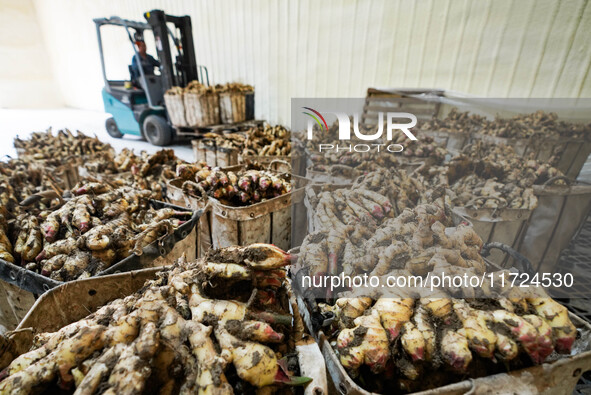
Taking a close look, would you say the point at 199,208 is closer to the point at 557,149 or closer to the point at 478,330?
the point at 478,330

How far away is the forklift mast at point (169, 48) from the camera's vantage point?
5699mm

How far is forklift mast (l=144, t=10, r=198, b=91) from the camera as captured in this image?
5.70 m

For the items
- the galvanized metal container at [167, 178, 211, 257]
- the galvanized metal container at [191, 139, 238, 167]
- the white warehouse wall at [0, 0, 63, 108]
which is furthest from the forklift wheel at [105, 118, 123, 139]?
the white warehouse wall at [0, 0, 63, 108]

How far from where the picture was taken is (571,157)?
2975mm

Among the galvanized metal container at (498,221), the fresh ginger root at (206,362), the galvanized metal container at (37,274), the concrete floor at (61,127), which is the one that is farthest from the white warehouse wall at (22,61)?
the galvanized metal container at (498,221)

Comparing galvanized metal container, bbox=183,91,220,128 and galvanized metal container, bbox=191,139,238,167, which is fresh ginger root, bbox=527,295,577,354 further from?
galvanized metal container, bbox=183,91,220,128

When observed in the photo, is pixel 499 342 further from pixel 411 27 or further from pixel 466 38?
pixel 411 27

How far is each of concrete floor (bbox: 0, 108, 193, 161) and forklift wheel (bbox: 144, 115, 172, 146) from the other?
177mm

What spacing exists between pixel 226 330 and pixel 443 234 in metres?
1.07

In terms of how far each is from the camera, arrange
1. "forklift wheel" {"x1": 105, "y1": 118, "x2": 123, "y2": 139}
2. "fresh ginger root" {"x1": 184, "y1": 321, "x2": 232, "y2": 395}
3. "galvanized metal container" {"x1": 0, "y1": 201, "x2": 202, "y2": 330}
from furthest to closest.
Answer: "forklift wheel" {"x1": 105, "y1": 118, "x2": 123, "y2": 139} < "galvanized metal container" {"x1": 0, "y1": 201, "x2": 202, "y2": 330} < "fresh ginger root" {"x1": 184, "y1": 321, "x2": 232, "y2": 395}

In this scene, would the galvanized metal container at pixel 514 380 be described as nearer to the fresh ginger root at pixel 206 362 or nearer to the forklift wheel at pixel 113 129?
the fresh ginger root at pixel 206 362

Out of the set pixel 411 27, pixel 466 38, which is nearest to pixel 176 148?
pixel 411 27

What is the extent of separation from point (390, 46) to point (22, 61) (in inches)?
665

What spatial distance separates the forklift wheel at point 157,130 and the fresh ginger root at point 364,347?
6484 mm
